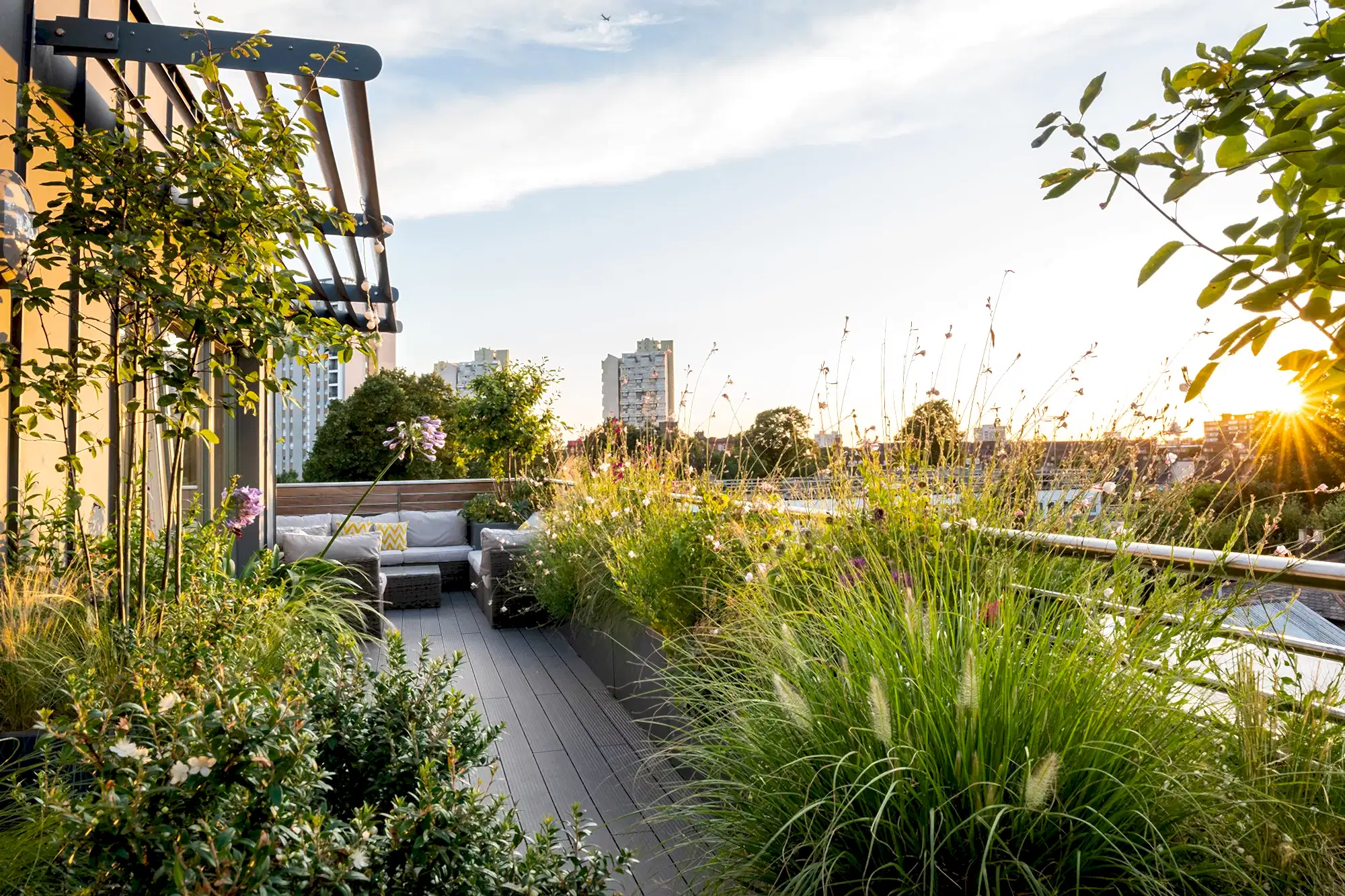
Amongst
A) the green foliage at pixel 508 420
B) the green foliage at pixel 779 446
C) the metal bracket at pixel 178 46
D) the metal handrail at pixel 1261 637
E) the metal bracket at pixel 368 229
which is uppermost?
the metal bracket at pixel 178 46

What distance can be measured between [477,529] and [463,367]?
26.0 meters

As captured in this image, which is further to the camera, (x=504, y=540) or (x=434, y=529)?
(x=434, y=529)

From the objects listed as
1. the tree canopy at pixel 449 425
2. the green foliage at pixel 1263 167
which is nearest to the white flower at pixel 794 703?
the green foliage at pixel 1263 167

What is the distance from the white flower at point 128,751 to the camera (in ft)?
3.26

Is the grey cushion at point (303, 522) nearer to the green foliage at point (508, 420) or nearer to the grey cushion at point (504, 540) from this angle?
the green foliage at point (508, 420)

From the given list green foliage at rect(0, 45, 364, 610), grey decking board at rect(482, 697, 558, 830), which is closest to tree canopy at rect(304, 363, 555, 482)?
grey decking board at rect(482, 697, 558, 830)

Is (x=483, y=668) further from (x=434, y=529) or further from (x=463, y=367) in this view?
(x=463, y=367)

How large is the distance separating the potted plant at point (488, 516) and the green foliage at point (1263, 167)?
807 cm

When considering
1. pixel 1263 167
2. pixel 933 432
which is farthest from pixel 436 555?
pixel 1263 167

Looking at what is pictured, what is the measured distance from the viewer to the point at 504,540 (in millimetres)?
6379

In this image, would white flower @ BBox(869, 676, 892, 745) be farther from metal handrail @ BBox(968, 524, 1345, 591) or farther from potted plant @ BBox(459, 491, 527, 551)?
potted plant @ BBox(459, 491, 527, 551)

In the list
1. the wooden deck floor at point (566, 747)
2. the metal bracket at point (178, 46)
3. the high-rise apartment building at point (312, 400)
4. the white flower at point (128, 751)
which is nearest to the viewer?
the white flower at point (128, 751)

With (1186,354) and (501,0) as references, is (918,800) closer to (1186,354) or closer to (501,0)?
(1186,354)

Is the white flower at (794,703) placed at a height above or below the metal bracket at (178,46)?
below
